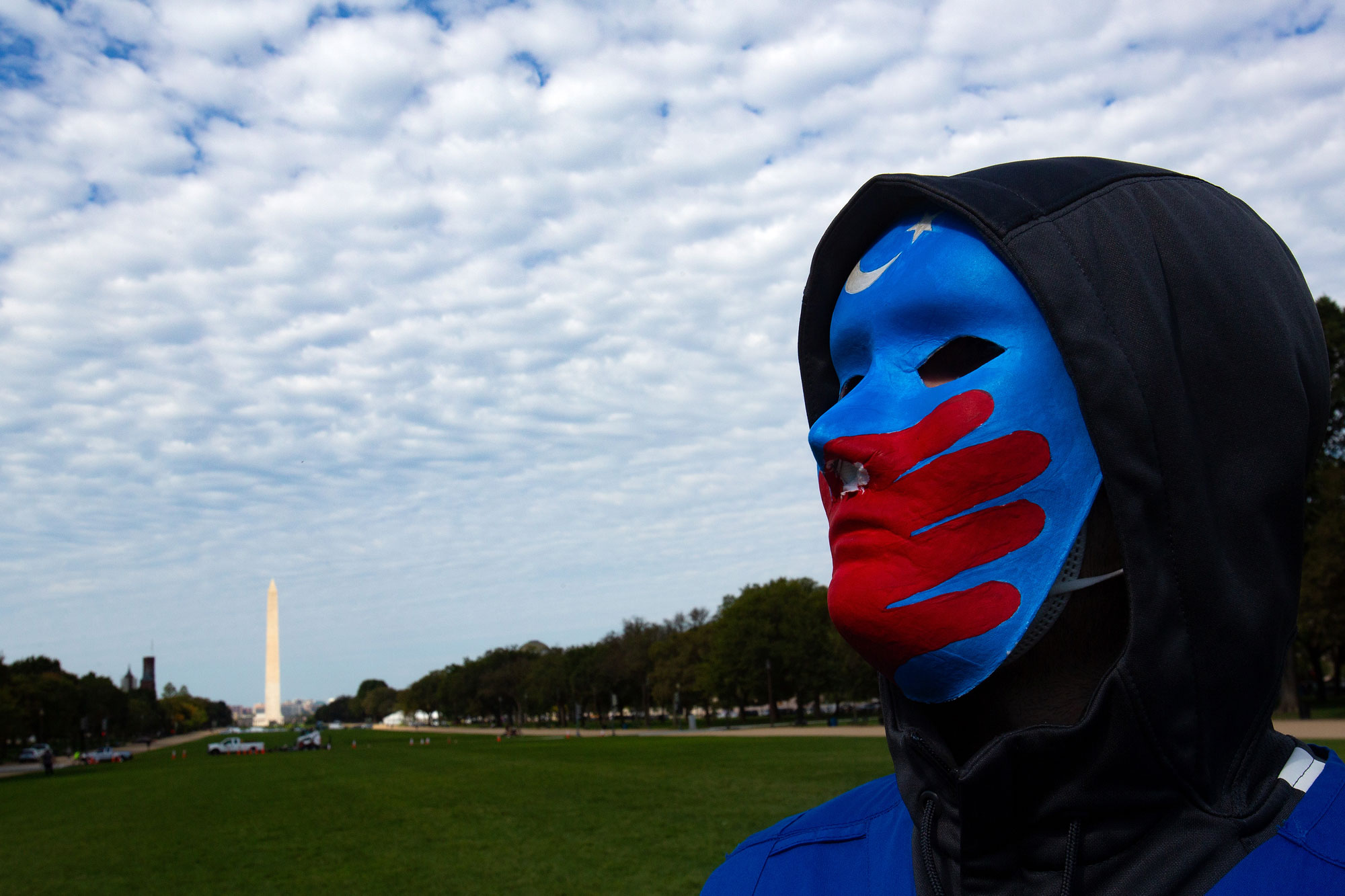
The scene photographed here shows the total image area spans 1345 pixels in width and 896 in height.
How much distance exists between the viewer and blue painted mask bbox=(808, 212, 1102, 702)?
144cm

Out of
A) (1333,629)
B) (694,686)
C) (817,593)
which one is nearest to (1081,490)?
(1333,629)

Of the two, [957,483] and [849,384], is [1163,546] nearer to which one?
[957,483]

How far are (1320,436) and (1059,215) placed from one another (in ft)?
1.92

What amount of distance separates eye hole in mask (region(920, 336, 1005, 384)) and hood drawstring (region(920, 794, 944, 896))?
2.24 feet

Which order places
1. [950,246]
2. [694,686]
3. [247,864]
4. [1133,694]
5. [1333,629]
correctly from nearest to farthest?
1. [1133,694]
2. [950,246]
3. [247,864]
4. [1333,629]
5. [694,686]

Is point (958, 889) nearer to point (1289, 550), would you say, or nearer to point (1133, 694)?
point (1133, 694)

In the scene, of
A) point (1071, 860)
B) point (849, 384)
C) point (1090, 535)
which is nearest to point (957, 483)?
point (1090, 535)

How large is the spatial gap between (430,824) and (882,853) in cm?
1641

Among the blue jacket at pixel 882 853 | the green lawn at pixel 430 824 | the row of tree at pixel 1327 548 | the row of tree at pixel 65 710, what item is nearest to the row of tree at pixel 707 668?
the row of tree at pixel 1327 548

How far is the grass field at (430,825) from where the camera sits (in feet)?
38.0

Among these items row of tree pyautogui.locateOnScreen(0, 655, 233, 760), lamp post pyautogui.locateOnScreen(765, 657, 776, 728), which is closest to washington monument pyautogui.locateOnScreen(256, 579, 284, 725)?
row of tree pyautogui.locateOnScreen(0, 655, 233, 760)

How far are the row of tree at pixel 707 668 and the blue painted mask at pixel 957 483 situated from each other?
44.0 m

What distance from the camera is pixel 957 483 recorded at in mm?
1471

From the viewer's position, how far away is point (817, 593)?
216 feet
